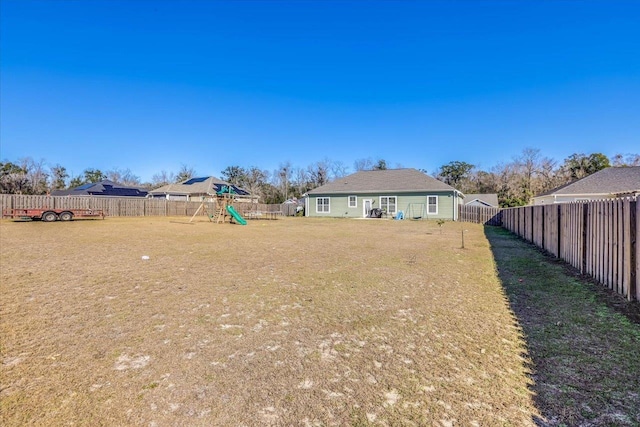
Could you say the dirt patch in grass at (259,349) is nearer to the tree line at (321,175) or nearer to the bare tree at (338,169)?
the tree line at (321,175)

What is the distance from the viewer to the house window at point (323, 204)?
99.1ft

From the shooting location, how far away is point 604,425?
194cm

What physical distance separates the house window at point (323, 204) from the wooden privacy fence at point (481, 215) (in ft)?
38.1

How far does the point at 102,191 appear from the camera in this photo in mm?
37625

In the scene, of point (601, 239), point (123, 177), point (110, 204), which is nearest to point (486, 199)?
point (601, 239)

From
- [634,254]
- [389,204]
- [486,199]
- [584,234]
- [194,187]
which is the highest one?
[194,187]

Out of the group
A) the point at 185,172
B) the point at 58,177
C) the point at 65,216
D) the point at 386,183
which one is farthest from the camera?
the point at 185,172

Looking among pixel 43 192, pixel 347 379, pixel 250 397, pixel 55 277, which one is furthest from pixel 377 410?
pixel 43 192

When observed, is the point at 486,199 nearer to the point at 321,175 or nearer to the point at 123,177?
the point at 321,175

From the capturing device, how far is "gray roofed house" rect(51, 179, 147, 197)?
36.8 m

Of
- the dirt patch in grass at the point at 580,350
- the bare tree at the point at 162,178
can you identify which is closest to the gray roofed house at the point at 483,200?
the dirt patch in grass at the point at 580,350

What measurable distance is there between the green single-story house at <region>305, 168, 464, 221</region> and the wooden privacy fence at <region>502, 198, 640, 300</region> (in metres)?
17.2

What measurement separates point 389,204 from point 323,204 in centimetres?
655

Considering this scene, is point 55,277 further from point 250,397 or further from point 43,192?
point 43,192
